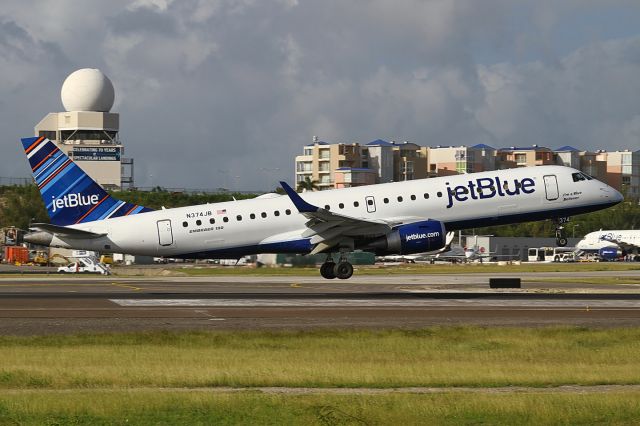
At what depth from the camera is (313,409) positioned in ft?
65.7

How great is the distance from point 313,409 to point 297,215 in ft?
125

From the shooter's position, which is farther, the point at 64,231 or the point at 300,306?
the point at 64,231

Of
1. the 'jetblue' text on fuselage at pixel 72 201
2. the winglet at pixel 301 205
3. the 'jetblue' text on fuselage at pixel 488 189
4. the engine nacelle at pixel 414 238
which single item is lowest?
the engine nacelle at pixel 414 238

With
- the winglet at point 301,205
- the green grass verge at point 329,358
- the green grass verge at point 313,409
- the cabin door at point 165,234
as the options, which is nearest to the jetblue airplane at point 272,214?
the cabin door at point 165,234

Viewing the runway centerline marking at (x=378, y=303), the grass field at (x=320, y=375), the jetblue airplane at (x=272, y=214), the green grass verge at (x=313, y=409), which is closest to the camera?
the green grass verge at (x=313, y=409)

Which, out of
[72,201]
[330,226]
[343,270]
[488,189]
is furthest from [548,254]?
[72,201]

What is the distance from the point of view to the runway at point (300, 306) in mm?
38562

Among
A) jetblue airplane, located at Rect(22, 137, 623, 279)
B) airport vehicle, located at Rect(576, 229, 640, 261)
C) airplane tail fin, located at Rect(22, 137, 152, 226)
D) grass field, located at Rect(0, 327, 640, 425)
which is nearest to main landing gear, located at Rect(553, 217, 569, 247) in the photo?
jetblue airplane, located at Rect(22, 137, 623, 279)

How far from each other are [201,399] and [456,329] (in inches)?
657

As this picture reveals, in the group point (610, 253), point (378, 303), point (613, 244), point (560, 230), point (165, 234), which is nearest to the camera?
point (378, 303)

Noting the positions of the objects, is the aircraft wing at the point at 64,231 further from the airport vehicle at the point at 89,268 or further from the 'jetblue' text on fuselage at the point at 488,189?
the airport vehicle at the point at 89,268

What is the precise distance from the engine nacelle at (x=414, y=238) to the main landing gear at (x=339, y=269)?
291 cm

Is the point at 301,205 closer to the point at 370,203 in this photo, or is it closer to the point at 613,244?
the point at 370,203

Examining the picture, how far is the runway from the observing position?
3856cm
